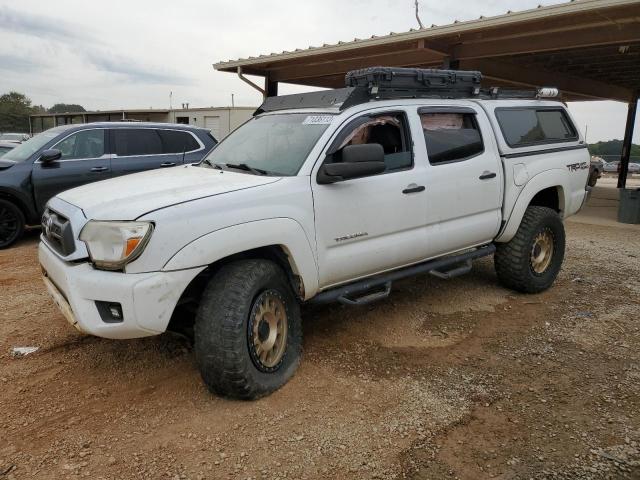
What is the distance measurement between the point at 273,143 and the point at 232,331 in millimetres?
1597

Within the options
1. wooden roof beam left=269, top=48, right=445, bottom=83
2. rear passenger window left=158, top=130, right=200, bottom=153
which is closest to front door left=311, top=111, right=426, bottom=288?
rear passenger window left=158, top=130, right=200, bottom=153

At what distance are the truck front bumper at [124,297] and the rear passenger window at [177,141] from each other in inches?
212

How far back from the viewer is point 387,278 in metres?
3.90

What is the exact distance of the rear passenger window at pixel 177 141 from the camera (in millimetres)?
7977

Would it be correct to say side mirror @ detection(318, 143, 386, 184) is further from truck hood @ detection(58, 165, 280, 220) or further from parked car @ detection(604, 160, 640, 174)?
parked car @ detection(604, 160, 640, 174)

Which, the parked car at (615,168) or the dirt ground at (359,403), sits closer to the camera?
the dirt ground at (359,403)

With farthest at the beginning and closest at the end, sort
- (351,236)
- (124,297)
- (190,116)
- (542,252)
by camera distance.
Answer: (190,116)
(542,252)
(351,236)
(124,297)

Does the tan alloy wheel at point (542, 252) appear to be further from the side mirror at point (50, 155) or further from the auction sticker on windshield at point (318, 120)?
the side mirror at point (50, 155)

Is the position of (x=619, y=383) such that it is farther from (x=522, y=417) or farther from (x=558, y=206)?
(x=558, y=206)

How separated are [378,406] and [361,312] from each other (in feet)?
5.23

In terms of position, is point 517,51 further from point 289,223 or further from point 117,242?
point 117,242

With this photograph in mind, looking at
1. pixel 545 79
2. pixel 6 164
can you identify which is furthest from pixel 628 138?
pixel 6 164

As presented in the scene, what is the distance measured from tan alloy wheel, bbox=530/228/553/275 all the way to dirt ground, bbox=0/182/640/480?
60 centimetres

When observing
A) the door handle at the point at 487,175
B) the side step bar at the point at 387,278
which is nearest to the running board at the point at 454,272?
the side step bar at the point at 387,278
